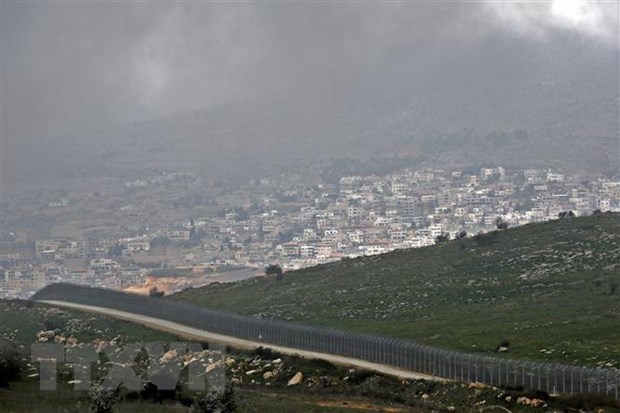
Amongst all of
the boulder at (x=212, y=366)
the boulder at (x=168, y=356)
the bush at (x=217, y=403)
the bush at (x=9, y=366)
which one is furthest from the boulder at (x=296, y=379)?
the bush at (x=217, y=403)

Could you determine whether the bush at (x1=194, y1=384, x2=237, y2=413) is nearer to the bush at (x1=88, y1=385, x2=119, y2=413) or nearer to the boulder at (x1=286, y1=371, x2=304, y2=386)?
the bush at (x1=88, y1=385, x2=119, y2=413)

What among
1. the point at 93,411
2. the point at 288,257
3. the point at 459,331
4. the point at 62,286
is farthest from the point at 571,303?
the point at 288,257

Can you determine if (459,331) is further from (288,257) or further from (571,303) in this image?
(288,257)

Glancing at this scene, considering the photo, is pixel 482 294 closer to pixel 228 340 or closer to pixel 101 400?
pixel 228 340

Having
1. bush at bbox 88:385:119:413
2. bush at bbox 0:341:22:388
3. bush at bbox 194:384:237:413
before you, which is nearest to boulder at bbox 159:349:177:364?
bush at bbox 0:341:22:388

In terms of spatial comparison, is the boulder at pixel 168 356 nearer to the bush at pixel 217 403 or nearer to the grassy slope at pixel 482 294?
the grassy slope at pixel 482 294

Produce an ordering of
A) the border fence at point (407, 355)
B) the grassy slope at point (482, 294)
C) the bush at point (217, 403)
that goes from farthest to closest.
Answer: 1. the grassy slope at point (482, 294)
2. the border fence at point (407, 355)
3. the bush at point (217, 403)
